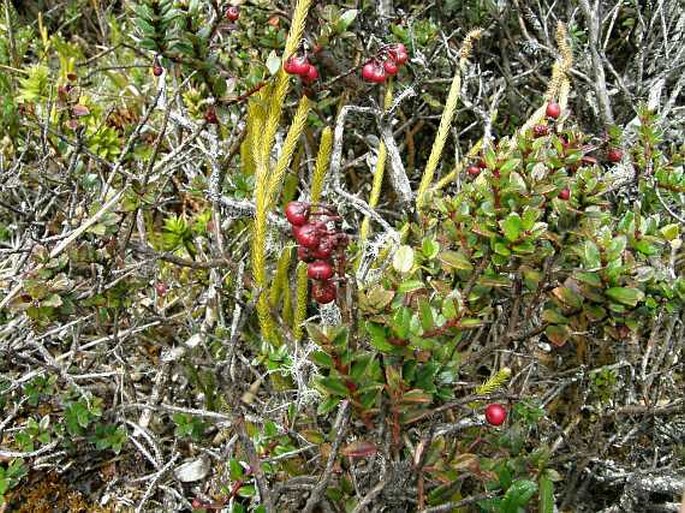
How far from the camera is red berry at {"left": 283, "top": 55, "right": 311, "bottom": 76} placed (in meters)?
1.68

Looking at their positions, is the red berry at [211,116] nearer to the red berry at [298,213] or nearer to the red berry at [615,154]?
the red berry at [298,213]

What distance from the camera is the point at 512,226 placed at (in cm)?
137

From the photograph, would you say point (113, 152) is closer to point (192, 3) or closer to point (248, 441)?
point (192, 3)

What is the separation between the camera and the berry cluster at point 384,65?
180cm

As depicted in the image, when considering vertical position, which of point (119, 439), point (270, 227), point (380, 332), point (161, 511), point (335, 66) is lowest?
point (161, 511)

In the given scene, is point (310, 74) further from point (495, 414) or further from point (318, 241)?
point (495, 414)

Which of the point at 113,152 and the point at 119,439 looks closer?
the point at 119,439

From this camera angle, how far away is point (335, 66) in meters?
2.19

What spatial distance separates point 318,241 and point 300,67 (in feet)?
2.22

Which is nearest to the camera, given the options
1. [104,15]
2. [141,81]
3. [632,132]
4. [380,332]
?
[380,332]

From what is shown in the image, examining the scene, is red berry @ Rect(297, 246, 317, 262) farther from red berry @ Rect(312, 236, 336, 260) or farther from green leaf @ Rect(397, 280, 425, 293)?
green leaf @ Rect(397, 280, 425, 293)

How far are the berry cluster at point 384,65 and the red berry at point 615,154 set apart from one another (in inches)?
25.6

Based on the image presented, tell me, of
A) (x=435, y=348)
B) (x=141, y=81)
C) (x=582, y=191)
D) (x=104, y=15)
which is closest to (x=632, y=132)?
(x=582, y=191)

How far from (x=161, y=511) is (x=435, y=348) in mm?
1019
